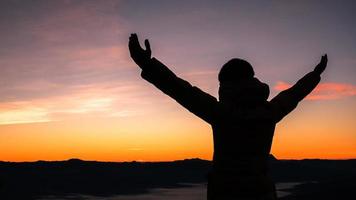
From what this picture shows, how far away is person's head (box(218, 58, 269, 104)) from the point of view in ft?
10.8

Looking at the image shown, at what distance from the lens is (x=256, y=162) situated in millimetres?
3332

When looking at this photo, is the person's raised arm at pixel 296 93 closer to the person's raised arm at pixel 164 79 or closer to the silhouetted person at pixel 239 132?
the silhouetted person at pixel 239 132

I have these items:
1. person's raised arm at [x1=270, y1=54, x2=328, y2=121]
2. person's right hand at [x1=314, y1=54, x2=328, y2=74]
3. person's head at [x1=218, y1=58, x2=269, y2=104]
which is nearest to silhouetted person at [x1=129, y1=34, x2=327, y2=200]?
person's head at [x1=218, y1=58, x2=269, y2=104]

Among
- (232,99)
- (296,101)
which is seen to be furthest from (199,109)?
(296,101)

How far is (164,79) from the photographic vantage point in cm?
303

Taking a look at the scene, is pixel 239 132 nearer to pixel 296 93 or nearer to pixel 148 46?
pixel 296 93

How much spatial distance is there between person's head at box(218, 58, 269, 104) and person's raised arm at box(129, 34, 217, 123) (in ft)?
0.95

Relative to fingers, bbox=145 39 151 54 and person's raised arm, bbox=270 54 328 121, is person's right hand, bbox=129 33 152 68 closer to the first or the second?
fingers, bbox=145 39 151 54

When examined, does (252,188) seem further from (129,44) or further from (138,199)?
(138,199)

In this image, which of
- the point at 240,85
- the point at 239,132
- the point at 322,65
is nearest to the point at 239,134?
the point at 239,132

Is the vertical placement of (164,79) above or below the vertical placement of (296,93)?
below

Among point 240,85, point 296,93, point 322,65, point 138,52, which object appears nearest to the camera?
point 138,52

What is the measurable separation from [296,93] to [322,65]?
0.55 metres

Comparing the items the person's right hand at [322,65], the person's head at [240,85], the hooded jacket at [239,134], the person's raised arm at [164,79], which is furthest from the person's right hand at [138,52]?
the person's right hand at [322,65]
